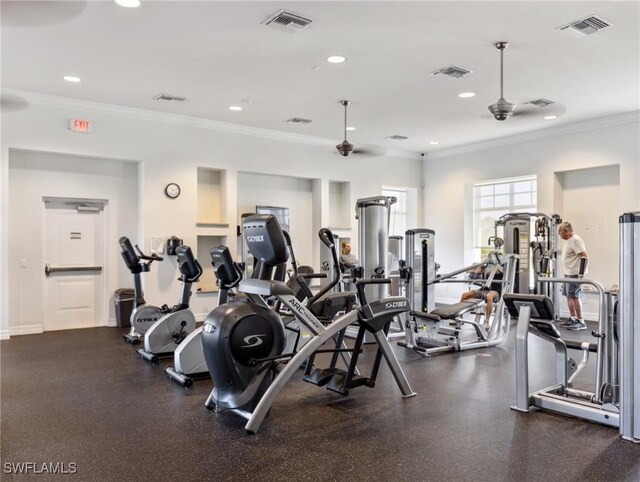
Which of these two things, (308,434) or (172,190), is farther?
(172,190)

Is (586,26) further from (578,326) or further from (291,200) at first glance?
(291,200)

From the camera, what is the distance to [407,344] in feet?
20.2

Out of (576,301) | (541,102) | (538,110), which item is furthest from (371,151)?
(576,301)

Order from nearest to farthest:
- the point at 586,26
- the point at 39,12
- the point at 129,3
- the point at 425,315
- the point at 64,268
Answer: the point at 129,3
the point at 39,12
the point at 586,26
the point at 425,315
the point at 64,268

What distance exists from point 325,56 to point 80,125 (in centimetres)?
393

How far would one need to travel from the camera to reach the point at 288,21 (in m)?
4.58

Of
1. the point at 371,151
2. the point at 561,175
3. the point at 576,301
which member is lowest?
the point at 576,301

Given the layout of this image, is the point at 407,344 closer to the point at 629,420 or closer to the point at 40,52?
the point at 629,420

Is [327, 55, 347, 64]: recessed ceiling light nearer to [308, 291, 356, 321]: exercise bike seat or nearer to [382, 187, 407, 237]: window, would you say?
[308, 291, 356, 321]: exercise bike seat

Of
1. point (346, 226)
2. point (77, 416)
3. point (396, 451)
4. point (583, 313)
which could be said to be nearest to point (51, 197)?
point (77, 416)

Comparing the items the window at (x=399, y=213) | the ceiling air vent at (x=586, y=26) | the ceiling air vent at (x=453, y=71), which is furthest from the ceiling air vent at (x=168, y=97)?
the window at (x=399, y=213)

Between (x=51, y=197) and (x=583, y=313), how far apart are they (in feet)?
28.8

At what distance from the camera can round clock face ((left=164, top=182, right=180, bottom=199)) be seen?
7938mm

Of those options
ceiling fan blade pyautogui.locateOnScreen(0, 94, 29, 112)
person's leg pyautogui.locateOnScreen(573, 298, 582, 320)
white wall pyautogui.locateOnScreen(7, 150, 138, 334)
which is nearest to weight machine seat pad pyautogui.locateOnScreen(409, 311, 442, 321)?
person's leg pyautogui.locateOnScreen(573, 298, 582, 320)
